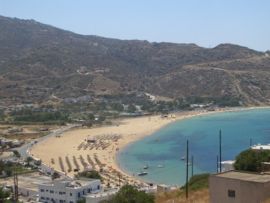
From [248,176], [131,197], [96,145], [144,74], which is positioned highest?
[144,74]

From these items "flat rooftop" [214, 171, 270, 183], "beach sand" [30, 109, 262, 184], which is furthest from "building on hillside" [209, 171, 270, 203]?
"beach sand" [30, 109, 262, 184]

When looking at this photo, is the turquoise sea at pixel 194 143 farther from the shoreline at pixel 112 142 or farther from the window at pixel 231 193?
the window at pixel 231 193

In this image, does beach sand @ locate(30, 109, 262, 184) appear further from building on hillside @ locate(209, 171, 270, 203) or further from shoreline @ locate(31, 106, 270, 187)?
building on hillside @ locate(209, 171, 270, 203)

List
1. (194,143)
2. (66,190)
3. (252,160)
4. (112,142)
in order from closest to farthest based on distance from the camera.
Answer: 1. (252,160)
2. (66,190)
3. (194,143)
4. (112,142)

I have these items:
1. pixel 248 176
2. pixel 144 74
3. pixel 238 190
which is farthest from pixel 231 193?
pixel 144 74

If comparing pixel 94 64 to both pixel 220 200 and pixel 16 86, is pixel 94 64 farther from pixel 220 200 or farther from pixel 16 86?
pixel 220 200

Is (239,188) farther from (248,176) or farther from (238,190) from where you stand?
(248,176)
